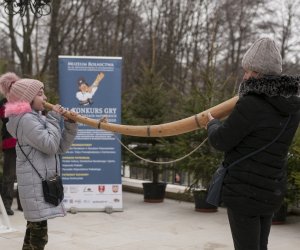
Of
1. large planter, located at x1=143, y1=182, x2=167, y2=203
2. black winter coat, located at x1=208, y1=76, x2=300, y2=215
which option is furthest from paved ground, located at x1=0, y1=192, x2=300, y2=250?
Result: black winter coat, located at x1=208, y1=76, x2=300, y2=215

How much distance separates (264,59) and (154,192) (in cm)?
628

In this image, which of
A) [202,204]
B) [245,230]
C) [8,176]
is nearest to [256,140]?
[245,230]

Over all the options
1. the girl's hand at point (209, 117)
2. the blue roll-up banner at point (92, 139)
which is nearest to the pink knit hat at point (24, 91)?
the girl's hand at point (209, 117)

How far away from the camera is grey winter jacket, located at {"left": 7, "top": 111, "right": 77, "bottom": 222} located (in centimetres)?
441

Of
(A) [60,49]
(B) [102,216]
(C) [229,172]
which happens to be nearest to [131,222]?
(B) [102,216]

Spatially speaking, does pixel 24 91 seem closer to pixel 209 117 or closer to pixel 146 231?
pixel 209 117

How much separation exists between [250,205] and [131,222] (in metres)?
4.51

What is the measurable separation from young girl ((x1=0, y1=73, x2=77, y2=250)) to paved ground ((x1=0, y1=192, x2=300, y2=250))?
63.5 inches

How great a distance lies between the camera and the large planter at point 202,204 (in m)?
8.42

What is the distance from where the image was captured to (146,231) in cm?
701

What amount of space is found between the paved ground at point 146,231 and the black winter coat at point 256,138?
291 cm

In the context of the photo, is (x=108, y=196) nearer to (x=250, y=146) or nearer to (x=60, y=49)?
(x=250, y=146)

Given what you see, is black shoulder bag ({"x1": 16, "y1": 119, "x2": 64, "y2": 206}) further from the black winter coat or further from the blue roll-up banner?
the blue roll-up banner

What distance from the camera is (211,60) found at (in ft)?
29.0
